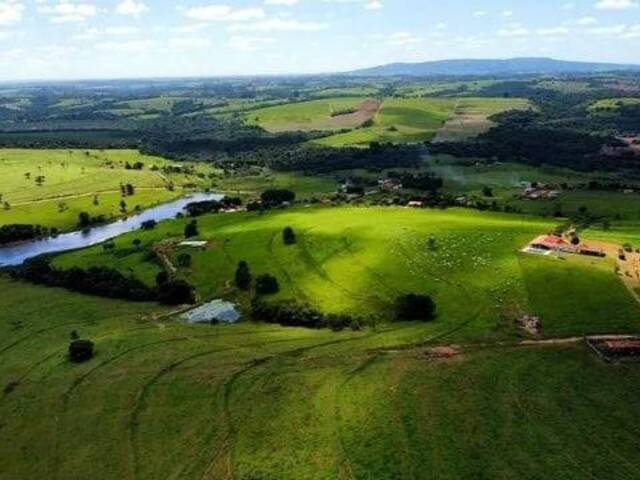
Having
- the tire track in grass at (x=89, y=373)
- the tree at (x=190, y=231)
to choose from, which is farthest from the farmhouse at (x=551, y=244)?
the tree at (x=190, y=231)

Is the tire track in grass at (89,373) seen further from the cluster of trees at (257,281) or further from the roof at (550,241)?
the roof at (550,241)

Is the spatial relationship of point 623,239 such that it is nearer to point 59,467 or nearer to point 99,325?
point 99,325

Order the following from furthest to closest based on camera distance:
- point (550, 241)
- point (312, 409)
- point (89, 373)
→ point (550, 241) < point (89, 373) < point (312, 409)

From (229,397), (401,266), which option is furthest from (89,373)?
(401,266)

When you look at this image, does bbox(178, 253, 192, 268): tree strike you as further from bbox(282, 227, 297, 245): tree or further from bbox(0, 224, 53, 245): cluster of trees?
bbox(0, 224, 53, 245): cluster of trees

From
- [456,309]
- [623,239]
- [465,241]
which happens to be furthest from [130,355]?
[623,239]

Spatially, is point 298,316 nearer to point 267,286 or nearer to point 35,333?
point 267,286

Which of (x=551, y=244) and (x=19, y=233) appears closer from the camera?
(x=551, y=244)
